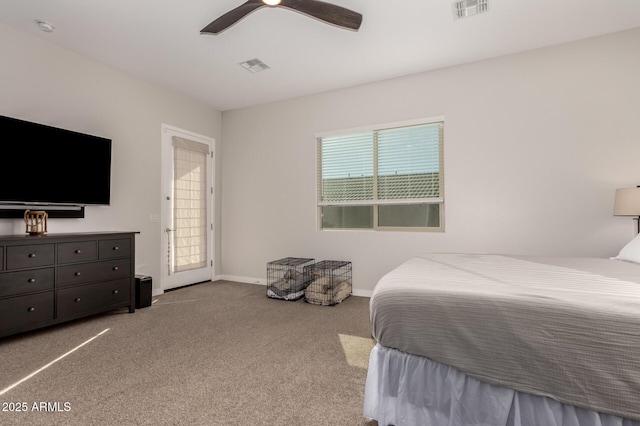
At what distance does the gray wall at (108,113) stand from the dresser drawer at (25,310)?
0.76 metres

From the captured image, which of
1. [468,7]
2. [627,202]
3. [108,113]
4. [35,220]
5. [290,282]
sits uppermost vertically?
[468,7]

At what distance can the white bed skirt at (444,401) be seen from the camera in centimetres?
121

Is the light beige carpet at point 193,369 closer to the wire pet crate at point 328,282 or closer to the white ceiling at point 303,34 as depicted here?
the wire pet crate at point 328,282

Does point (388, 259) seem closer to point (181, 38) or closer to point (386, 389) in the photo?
point (386, 389)

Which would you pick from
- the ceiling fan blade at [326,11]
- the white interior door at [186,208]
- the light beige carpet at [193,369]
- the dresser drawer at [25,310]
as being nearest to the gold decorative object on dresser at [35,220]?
the dresser drawer at [25,310]

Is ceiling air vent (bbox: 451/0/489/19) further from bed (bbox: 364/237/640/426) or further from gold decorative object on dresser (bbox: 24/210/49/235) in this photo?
gold decorative object on dresser (bbox: 24/210/49/235)

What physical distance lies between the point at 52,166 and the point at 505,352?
151 inches

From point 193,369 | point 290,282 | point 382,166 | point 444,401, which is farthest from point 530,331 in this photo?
point 382,166

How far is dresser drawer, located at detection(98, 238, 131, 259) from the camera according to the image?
124 inches

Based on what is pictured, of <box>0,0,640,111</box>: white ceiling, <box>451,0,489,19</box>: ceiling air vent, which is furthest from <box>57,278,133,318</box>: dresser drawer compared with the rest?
<box>451,0,489,19</box>: ceiling air vent

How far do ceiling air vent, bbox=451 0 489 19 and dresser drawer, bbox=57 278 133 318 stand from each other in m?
4.06

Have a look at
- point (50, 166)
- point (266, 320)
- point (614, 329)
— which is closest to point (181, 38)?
point (50, 166)

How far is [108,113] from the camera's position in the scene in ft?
12.2

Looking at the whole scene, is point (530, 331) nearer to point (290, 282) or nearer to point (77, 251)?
point (290, 282)
